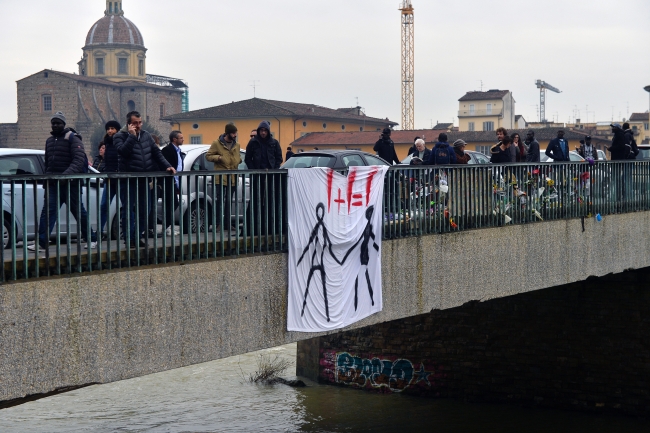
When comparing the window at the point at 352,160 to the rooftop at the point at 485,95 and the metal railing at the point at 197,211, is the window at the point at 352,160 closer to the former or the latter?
the metal railing at the point at 197,211

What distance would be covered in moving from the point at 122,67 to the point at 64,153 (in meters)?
108

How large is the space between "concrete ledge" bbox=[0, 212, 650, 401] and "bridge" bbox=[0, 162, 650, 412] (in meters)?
0.01

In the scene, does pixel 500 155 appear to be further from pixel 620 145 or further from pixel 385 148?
pixel 620 145

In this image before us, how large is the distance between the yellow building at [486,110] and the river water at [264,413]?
3126 inches

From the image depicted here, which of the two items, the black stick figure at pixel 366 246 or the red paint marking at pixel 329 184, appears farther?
the black stick figure at pixel 366 246

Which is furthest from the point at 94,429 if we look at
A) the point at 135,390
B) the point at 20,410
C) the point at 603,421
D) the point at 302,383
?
the point at 603,421

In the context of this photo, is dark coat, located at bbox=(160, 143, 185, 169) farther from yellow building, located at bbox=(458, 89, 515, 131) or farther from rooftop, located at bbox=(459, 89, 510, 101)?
rooftop, located at bbox=(459, 89, 510, 101)

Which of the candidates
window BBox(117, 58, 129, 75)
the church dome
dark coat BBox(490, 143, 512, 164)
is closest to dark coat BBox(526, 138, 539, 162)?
dark coat BBox(490, 143, 512, 164)

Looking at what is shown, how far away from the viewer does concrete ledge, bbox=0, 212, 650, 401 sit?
690cm

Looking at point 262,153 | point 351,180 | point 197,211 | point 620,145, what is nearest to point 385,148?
point 620,145

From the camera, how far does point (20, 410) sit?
21.3m

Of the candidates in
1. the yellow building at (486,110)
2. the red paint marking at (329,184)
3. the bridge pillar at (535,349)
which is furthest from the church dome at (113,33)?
the red paint marking at (329,184)

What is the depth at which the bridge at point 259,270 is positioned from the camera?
704cm

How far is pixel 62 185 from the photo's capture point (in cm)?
755
